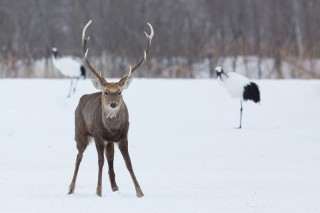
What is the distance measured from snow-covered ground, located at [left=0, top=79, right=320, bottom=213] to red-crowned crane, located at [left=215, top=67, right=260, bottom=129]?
56cm

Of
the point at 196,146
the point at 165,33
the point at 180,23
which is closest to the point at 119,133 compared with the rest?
the point at 196,146

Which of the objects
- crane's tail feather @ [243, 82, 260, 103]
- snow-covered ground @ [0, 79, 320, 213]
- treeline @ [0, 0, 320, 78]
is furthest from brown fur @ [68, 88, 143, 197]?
treeline @ [0, 0, 320, 78]

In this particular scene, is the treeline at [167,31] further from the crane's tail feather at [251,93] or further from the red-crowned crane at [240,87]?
the crane's tail feather at [251,93]

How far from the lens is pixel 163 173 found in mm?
12398

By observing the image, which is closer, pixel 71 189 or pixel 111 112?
pixel 111 112

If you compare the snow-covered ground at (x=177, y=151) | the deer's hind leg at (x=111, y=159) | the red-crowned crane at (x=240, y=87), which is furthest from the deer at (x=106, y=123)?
the red-crowned crane at (x=240, y=87)

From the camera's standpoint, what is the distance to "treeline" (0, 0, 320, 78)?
31.9m

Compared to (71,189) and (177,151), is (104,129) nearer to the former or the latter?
(71,189)

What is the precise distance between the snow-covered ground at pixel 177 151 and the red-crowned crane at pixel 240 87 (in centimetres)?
56

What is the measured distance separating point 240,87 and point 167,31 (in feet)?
56.7

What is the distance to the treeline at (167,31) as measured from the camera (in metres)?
31.9

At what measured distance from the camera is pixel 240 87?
61.6 feet

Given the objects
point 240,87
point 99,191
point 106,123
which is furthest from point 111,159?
point 240,87

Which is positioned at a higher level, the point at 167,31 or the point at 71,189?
the point at 167,31
